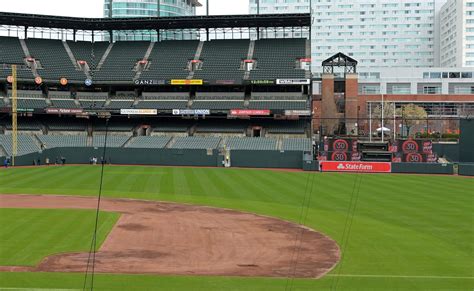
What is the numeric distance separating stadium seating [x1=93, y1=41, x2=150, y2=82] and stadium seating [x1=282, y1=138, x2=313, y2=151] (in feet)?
75.6

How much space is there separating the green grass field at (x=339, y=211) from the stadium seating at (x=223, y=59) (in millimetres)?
18633

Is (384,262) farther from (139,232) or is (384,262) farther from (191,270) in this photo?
(139,232)

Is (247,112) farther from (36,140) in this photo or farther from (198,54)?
(36,140)

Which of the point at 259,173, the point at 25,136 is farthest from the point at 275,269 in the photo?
the point at 25,136

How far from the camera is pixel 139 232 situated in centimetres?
2131

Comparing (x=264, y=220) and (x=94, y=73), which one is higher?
(x=94, y=73)

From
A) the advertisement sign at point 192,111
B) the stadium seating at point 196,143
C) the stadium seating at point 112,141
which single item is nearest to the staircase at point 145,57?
the advertisement sign at point 192,111

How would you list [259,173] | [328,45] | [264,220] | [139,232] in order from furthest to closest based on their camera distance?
1. [328,45]
2. [259,173]
3. [264,220]
4. [139,232]

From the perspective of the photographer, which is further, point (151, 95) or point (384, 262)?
point (151, 95)

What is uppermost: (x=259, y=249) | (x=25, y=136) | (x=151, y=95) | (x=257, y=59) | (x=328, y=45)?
(x=328, y=45)

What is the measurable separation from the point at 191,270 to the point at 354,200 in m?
19.0

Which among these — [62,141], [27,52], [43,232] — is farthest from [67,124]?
[43,232]

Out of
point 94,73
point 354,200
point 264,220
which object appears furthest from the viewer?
point 94,73

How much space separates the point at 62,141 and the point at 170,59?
772 inches
